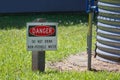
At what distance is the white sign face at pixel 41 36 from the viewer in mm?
7375

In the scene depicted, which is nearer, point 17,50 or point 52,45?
point 52,45

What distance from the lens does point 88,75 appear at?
7508 millimetres

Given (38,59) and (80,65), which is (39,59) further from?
(80,65)

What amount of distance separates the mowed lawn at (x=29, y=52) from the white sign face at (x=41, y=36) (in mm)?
492

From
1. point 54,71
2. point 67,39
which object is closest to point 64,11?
point 67,39

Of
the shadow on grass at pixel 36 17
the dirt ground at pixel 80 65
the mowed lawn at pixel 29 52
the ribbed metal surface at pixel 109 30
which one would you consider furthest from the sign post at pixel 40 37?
the shadow on grass at pixel 36 17

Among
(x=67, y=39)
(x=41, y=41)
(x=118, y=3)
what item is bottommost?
(x=67, y=39)

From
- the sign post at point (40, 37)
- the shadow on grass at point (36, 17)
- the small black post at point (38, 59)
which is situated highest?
the sign post at point (40, 37)

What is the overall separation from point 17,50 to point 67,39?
246 centimetres

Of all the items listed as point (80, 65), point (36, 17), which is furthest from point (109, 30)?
point (36, 17)

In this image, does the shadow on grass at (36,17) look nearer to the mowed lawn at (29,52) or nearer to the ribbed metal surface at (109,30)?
the mowed lawn at (29,52)

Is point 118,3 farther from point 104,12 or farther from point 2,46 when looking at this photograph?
point 2,46

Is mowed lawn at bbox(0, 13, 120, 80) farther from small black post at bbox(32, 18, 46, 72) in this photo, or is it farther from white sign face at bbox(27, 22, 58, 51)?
white sign face at bbox(27, 22, 58, 51)

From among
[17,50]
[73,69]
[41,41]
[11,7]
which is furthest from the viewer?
[11,7]
